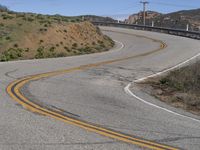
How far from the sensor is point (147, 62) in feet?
88.1

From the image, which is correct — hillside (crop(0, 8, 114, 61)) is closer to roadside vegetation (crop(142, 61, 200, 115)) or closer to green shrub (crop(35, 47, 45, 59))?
green shrub (crop(35, 47, 45, 59))

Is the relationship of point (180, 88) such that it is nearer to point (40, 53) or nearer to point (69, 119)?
point (69, 119)

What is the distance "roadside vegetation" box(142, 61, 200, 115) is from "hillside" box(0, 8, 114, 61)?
12.7 metres

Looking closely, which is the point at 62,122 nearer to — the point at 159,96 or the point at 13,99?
the point at 13,99

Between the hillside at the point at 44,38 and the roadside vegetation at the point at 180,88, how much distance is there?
12.7 meters

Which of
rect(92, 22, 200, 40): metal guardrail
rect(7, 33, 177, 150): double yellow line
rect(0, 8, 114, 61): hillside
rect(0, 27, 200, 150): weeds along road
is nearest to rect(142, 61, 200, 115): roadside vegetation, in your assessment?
rect(0, 27, 200, 150): weeds along road

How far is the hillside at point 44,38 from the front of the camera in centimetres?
3309

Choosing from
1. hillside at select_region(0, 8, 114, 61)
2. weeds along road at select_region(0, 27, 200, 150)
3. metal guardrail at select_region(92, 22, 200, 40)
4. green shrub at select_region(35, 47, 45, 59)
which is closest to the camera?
weeds along road at select_region(0, 27, 200, 150)

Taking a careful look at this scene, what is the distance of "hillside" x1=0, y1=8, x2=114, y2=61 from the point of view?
33.1 metres

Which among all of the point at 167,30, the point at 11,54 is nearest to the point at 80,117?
the point at 11,54

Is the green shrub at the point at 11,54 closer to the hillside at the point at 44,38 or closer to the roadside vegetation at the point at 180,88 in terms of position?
the hillside at the point at 44,38

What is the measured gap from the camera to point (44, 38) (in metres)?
36.6

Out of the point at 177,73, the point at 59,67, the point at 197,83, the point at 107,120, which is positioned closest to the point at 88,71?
the point at 59,67

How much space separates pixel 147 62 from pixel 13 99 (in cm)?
1521
